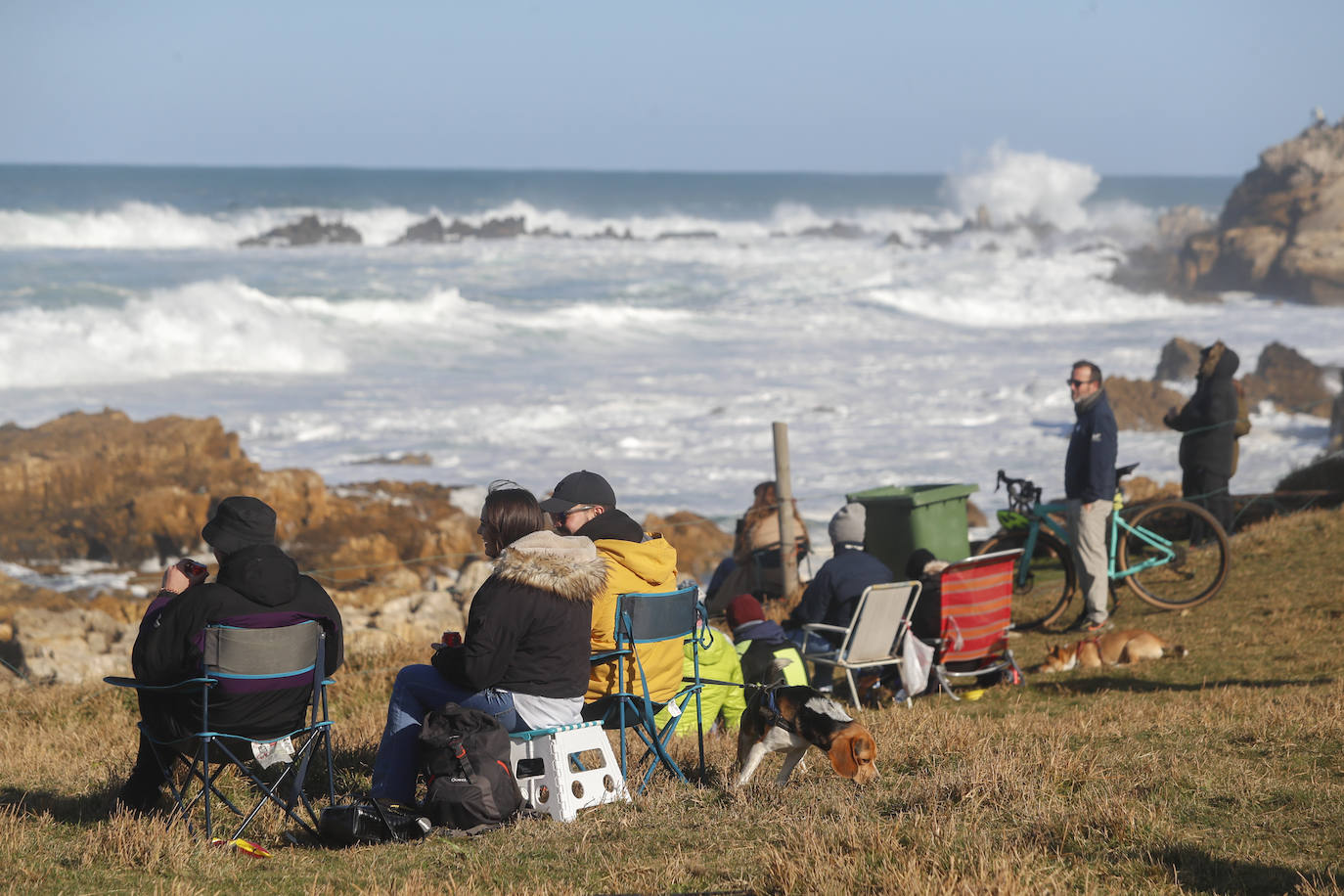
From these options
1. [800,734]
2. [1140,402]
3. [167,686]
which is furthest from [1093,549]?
[1140,402]

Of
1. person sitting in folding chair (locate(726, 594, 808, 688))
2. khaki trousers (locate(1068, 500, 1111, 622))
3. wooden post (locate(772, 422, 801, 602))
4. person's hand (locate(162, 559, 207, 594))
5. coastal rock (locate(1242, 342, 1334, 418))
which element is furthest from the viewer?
coastal rock (locate(1242, 342, 1334, 418))

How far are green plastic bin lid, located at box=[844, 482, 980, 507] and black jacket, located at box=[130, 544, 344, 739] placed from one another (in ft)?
16.8

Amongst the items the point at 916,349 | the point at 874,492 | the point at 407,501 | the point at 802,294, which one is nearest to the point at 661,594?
the point at 874,492

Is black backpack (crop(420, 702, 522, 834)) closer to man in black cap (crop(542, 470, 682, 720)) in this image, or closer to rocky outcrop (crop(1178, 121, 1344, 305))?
man in black cap (crop(542, 470, 682, 720))

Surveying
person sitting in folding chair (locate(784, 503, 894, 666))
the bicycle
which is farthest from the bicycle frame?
person sitting in folding chair (locate(784, 503, 894, 666))

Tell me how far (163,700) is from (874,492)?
5.82 meters

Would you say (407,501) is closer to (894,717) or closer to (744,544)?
(744,544)

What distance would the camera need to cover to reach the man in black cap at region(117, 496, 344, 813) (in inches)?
171

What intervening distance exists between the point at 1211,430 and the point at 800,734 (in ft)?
22.4

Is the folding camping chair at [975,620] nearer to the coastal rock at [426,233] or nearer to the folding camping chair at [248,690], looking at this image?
the folding camping chair at [248,690]

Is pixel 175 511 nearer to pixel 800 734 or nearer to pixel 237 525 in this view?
pixel 237 525

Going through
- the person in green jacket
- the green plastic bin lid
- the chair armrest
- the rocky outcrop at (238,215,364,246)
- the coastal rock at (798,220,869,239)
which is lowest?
the person in green jacket

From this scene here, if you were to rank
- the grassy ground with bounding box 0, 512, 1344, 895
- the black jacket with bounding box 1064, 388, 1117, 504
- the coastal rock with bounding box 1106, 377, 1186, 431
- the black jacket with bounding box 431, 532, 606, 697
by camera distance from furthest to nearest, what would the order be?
the coastal rock with bounding box 1106, 377, 1186, 431
the black jacket with bounding box 1064, 388, 1117, 504
the black jacket with bounding box 431, 532, 606, 697
the grassy ground with bounding box 0, 512, 1344, 895

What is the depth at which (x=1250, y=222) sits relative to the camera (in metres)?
48.5
